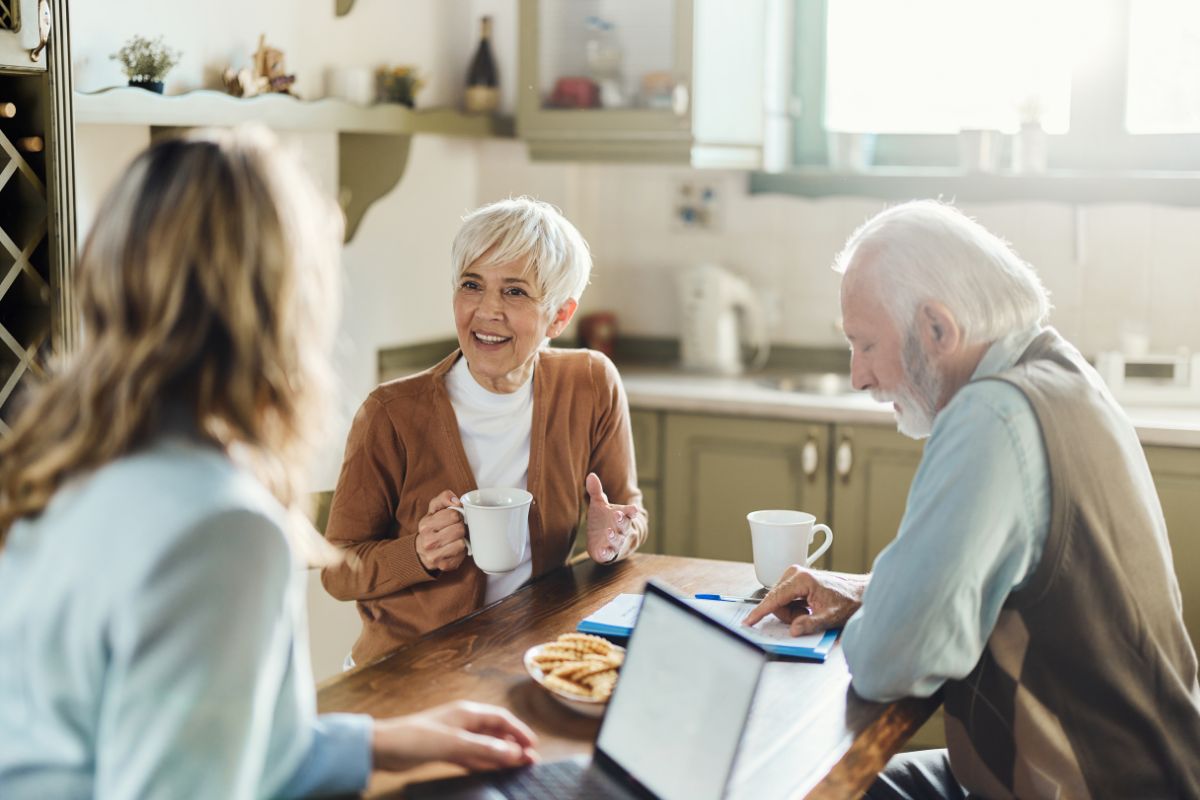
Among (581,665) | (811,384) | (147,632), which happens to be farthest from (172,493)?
(811,384)

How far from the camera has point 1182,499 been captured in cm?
292

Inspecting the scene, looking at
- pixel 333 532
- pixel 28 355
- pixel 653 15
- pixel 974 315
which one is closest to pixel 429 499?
pixel 333 532

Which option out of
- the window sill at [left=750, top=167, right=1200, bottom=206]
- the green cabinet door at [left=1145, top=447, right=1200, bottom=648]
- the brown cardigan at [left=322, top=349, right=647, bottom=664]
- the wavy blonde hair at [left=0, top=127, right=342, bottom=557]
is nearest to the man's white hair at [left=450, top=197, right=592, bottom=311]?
the brown cardigan at [left=322, top=349, right=647, bottom=664]

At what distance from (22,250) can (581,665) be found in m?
1.27

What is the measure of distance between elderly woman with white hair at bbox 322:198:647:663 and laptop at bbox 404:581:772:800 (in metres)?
0.64

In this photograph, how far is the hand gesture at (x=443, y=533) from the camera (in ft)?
5.99

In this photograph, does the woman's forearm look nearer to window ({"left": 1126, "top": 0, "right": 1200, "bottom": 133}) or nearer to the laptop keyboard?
the laptop keyboard

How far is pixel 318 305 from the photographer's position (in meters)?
1.12

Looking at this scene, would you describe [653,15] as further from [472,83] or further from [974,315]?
[974,315]

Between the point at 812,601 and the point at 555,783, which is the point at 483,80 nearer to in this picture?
the point at 812,601

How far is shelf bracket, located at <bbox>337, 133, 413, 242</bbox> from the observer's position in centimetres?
337

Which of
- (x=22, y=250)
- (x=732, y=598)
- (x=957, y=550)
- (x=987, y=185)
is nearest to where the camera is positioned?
(x=957, y=550)

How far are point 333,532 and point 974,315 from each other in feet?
3.36

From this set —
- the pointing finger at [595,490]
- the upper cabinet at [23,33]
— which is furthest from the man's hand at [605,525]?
the upper cabinet at [23,33]
